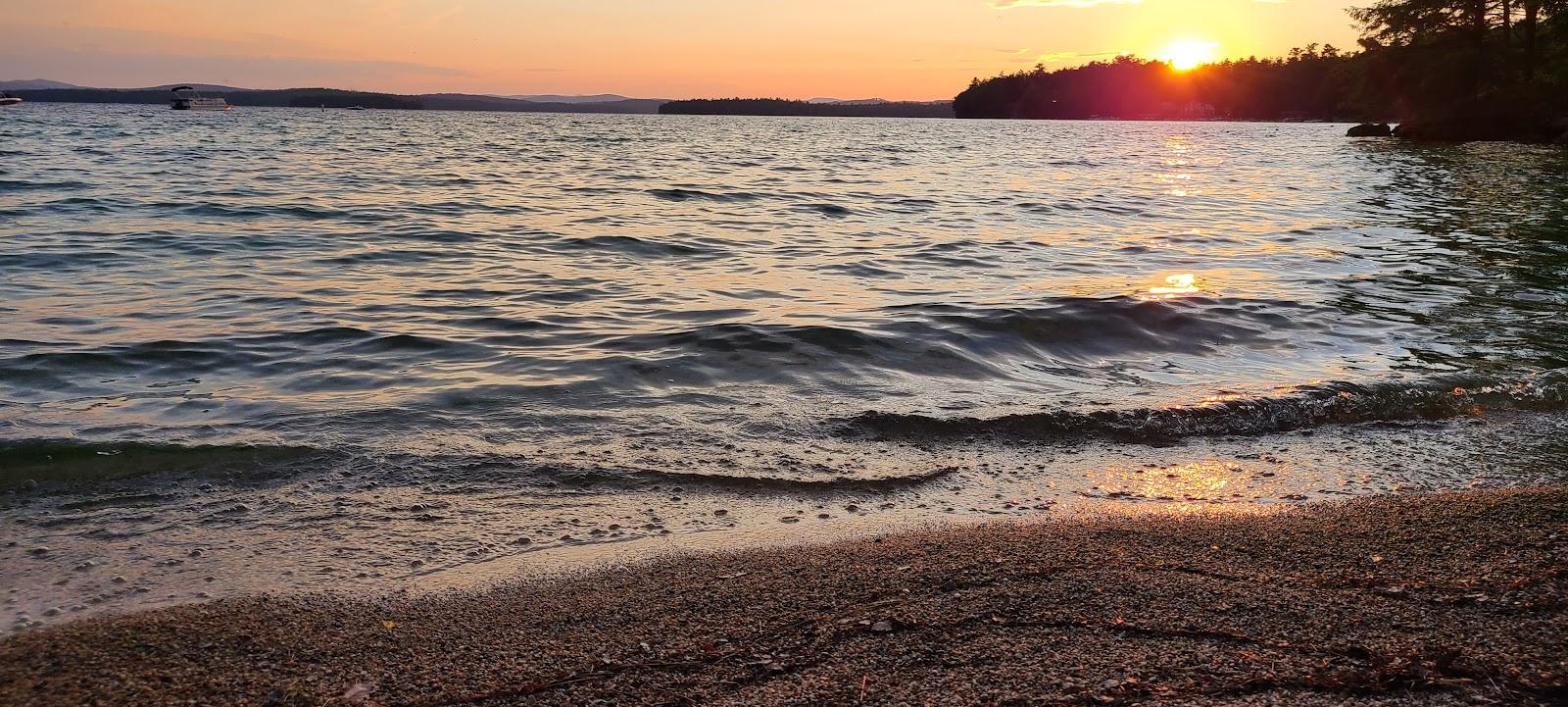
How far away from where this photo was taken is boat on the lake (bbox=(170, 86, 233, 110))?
111 m

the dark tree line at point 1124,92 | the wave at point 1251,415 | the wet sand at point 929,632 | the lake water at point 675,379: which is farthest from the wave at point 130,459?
the dark tree line at point 1124,92

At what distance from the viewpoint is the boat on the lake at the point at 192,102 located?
11095 cm

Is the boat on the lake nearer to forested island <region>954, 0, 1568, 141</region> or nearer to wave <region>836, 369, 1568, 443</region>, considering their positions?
forested island <region>954, 0, 1568, 141</region>

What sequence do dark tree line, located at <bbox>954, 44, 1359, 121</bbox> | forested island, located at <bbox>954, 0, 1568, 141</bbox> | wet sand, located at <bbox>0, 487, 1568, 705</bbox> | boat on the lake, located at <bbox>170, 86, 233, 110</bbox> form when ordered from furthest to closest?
dark tree line, located at <bbox>954, 44, 1359, 121</bbox>
boat on the lake, located at <bbox>170, 86, 233, 110</bbox>
forested island, located at <bbox>954, 0, 1568, 141</bbox>
wet sand, located at <bbox>0, 487, 1568, 705</bbox>

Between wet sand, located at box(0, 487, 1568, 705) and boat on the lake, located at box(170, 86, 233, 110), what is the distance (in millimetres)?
125326

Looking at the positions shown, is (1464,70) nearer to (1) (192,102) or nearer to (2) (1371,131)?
(2) (1371,131)

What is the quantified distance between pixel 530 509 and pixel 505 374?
9.02ft

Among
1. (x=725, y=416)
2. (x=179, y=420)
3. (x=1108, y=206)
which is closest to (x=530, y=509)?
(x=725, y=416)

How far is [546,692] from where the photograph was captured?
2785 millimetres

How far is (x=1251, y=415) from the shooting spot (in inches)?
242

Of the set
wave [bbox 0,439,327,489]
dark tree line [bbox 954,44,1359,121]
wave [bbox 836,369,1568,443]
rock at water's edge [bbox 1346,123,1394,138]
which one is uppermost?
dark tree line [bbox 954,44,1359,121]

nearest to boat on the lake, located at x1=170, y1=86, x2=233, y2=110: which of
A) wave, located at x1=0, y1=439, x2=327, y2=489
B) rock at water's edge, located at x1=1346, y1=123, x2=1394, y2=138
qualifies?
rock at water's edge, located at x1=1346, y1=123, x2=1394, y2=138

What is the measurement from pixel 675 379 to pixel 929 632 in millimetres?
4215

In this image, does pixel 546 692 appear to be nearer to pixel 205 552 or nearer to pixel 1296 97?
pixel 205 552
